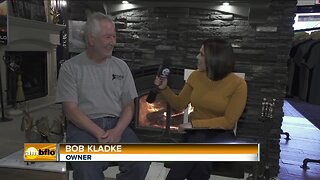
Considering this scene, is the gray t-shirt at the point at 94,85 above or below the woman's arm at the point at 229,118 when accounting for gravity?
above

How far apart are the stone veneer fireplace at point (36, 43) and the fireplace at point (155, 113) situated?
6.07ft

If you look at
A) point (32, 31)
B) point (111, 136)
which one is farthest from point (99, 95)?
point (32, 31)

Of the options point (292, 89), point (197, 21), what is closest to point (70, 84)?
point (197, 21)

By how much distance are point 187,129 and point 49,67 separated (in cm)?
331

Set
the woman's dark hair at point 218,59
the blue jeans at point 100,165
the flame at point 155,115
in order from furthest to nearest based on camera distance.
→ the flame at point 155,115, the woman's dark hair at point 218,59, the blue jeans at point 100,165

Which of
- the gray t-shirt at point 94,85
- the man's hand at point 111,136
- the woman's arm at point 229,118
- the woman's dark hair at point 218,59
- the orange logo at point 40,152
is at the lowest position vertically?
the orange logo at point 40,152

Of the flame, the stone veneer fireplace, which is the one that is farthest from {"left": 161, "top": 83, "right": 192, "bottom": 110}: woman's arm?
the stone veneer fireplace

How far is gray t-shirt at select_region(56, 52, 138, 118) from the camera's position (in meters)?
1.30

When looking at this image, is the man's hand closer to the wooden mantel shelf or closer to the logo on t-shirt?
the logo on t-shirt

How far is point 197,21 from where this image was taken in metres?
2.12

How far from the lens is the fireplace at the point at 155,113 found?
2203 millimetres

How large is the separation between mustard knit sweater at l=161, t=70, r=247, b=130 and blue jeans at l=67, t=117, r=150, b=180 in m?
0.32

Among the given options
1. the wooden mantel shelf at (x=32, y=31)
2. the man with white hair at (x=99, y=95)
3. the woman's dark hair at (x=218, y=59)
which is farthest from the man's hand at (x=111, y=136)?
the wooden mantel shelf at (x=32, y=31)

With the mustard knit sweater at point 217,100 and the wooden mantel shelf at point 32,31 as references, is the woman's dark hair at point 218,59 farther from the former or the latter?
the wooden mantel shelf at point 32,31
